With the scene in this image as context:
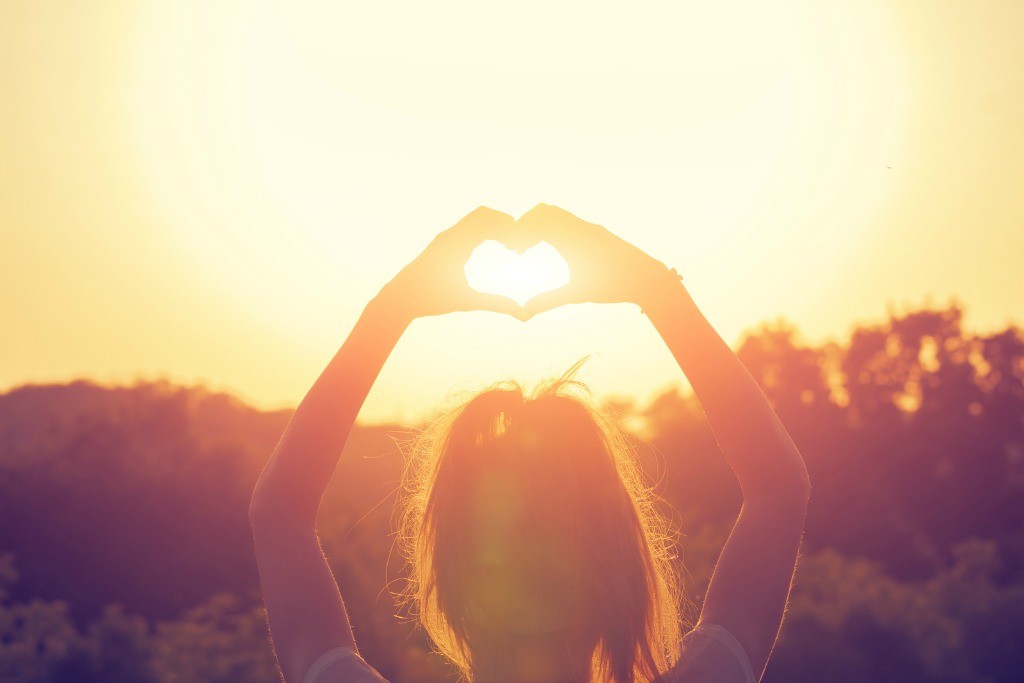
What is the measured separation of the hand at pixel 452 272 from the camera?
1.98 meters

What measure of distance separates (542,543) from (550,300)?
0.50 m

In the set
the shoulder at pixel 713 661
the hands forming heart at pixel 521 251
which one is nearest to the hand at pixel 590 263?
the hands forming heart at pixel 521 251

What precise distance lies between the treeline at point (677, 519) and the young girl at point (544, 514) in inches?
21.1

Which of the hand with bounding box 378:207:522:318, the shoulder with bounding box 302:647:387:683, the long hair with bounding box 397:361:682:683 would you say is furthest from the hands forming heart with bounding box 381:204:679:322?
the shoulder with bounding box 302:647:387:683

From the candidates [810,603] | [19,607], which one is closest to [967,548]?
[810,603]

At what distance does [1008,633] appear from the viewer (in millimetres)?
22922

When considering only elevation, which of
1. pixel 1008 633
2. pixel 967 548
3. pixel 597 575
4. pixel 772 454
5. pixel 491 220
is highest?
pixel 967 548

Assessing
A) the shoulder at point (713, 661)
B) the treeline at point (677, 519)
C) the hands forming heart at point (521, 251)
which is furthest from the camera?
the treeline at point (677, 519)

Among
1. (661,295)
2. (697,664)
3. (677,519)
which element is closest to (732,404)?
(661,295)

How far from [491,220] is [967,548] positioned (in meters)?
40.5

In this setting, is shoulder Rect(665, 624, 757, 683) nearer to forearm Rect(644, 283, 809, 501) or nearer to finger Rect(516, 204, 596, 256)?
forearm Rect(644, 283, 809, 501)

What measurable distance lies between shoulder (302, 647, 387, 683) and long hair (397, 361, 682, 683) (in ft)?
0.74

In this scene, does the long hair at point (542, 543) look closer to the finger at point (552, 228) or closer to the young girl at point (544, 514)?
the young girl at point (544, 514)

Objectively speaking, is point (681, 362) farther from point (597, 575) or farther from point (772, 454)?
point (597, 575)
